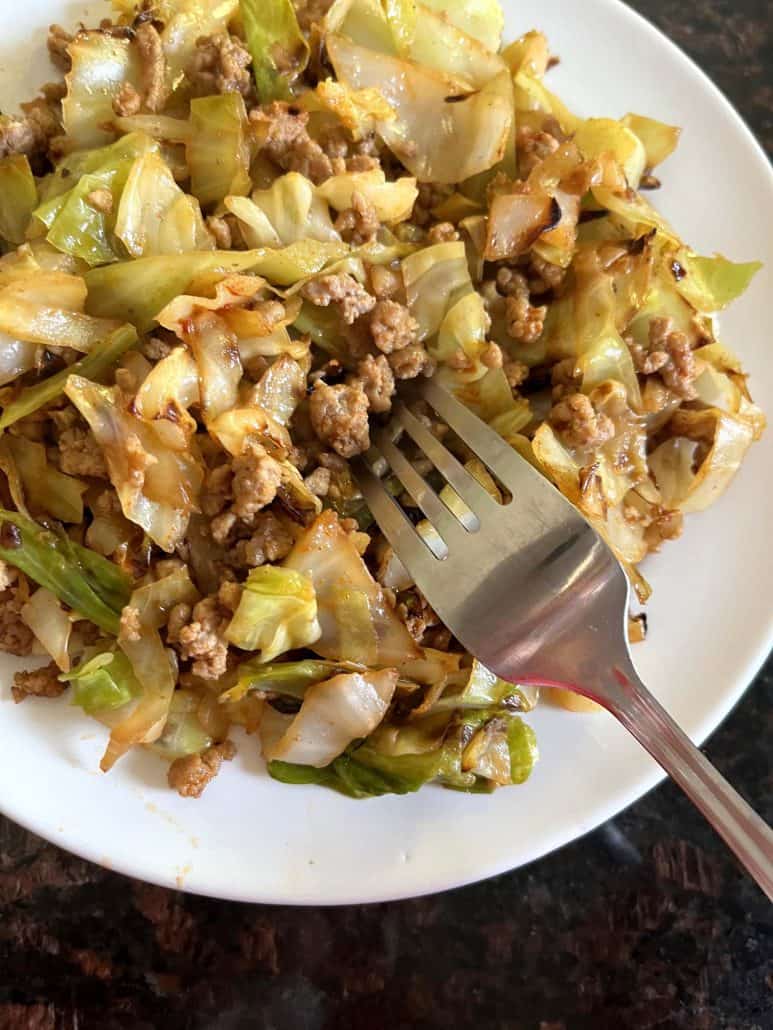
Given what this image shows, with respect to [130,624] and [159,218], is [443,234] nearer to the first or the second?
[159,218]

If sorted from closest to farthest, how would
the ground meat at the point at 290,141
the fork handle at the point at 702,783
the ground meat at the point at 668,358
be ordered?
1. the fork handle at the point at 702,783
2. the ground meat at the point at 290,141
3. the ground meat at the point at 668,358

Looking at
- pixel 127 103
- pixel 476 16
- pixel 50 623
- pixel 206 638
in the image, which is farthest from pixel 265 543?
pixel 476 16

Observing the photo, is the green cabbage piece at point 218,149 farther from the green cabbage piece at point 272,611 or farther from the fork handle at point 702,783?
the fork handle at point 702,783

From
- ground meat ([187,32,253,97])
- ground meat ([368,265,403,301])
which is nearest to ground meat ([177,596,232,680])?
ground meat ([368,265,403,301])

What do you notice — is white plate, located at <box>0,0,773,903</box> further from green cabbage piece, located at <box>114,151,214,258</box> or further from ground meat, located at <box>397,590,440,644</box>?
green cabbage piece, located at <box>114,151,214,258</box>

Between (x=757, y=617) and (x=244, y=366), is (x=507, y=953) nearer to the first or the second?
(x=757, y=617)

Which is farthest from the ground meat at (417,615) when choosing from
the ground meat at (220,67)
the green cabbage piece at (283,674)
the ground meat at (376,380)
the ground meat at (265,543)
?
the ground meat at (220,67)
